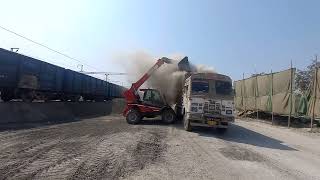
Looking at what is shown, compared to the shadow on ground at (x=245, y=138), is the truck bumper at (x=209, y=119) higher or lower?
higher

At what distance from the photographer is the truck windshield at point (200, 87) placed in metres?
19.9

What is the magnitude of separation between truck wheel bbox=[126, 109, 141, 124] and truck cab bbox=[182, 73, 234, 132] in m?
4.16

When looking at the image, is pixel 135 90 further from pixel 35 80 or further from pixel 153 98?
pixel 35 80

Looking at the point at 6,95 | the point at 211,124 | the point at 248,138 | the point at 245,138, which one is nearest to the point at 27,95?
the point at 6,95

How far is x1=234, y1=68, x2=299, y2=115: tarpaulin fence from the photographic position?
24812 mm

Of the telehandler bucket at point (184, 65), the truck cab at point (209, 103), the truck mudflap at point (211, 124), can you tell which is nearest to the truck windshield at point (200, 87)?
the truck cab at point (209, 103)

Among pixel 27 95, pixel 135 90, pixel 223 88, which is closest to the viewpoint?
pixel 223 88

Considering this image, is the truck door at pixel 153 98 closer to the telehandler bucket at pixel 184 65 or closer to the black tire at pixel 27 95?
the telehandler bucket at pixel 184 65

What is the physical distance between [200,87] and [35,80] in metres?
11.2

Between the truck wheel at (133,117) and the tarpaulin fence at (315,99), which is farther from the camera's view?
the truck wheel at (133,117)

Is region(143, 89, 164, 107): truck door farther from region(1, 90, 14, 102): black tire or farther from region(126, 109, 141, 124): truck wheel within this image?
region(1, 90, 14, 102): black tire

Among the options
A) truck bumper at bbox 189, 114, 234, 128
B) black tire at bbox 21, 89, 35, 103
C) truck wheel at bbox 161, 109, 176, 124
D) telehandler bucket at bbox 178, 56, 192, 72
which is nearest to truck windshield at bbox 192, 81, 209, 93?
truck bumper at bbox 189, 114, 234, 128

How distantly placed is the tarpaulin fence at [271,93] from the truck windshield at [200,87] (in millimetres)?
6808

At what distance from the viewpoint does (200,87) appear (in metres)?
20.0
